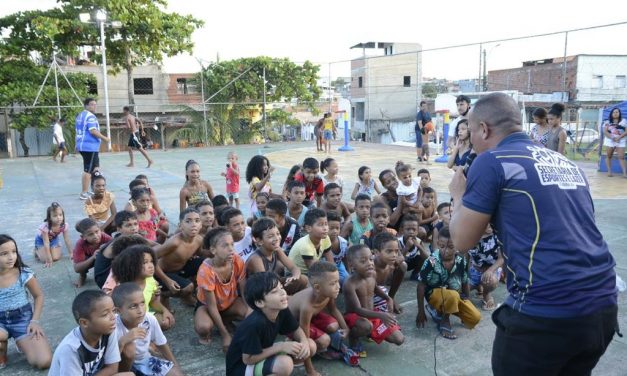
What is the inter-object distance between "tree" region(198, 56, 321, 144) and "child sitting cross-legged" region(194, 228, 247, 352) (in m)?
17.6

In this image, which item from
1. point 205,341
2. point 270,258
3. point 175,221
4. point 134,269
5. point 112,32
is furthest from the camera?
point 112,32

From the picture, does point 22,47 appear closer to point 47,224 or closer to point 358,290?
point 47,224

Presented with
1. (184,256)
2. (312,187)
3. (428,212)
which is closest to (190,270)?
(184,256)

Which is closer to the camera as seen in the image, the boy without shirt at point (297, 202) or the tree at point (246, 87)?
the boy without shirt at point (297, 202)

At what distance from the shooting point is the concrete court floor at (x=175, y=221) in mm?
3211

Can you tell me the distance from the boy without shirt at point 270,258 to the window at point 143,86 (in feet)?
83.6

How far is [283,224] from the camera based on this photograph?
15.4 ft

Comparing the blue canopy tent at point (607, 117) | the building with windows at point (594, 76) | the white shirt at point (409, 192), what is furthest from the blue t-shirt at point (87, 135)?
the building with windows at point (594, 76)

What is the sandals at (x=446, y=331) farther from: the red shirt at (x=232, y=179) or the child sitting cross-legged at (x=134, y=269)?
the red shirt at (x=232, y=179)

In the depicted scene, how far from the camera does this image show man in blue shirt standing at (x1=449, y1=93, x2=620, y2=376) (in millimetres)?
1751

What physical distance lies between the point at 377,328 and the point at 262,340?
933 millimetres

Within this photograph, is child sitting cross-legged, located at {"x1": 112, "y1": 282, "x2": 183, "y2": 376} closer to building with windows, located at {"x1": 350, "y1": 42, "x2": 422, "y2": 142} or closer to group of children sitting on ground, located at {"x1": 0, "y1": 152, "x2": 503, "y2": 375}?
group of children sitting on ground, located at {"x1": 0, "y1": 152, "x2": 503, "y2": 375}

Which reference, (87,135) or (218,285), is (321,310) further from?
(87,135)

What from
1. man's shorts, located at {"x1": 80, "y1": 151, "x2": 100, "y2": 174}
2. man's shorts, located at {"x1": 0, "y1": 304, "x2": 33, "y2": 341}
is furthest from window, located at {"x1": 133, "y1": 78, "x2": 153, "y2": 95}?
man's shorts, located at {"x1": 0, "y1": 304, "x2": 33, "y2": 341}
